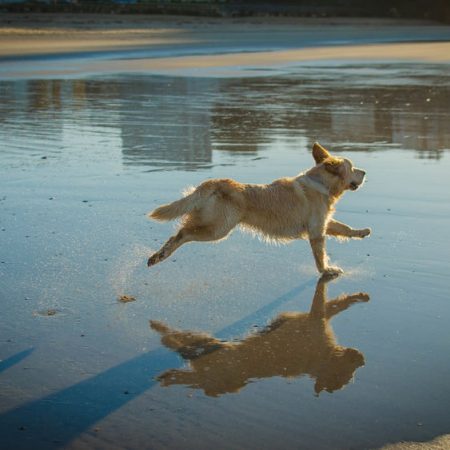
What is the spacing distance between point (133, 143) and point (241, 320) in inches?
262

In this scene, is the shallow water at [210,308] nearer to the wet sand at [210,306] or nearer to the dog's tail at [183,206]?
the wet sand at [210,306]

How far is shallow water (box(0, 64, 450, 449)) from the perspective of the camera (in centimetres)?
436

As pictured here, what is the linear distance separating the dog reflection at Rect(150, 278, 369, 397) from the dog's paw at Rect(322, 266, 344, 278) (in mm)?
778

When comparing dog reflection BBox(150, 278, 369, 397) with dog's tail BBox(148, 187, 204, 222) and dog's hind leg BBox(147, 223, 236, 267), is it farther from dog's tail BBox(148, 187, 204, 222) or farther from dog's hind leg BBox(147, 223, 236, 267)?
dog's tail BBox(148, 187, 204, 222)

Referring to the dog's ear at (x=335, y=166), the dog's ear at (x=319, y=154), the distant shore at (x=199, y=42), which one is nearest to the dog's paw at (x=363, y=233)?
the dog's ear at (x=335, y=166)

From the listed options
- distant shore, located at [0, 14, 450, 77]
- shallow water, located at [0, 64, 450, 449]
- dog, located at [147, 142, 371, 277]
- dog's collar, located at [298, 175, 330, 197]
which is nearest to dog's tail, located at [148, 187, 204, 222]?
dog, located at [147, 142, 371, 277]

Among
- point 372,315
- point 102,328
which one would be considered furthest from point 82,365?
point 372,315

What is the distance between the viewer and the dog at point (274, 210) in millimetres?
6590

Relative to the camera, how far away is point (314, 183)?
7113mm

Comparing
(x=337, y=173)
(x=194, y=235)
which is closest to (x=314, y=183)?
(x=337, y=173)

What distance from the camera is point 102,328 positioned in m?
5.53

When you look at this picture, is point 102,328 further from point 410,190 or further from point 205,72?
point 205,72

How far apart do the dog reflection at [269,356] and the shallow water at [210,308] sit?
0.02 meters

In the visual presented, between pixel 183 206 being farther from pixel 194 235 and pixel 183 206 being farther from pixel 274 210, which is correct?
pixel 274 210
